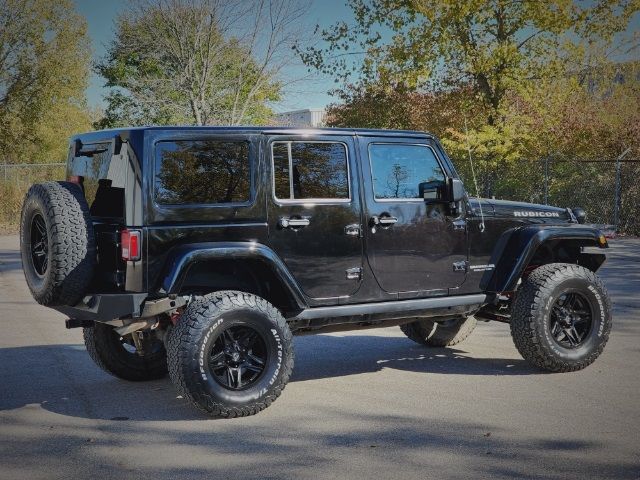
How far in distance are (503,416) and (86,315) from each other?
9.36 ft

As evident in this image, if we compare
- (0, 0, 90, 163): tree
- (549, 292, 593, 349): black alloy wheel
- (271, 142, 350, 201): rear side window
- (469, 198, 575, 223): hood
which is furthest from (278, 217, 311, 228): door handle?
(0, 0, 90, 163): tree

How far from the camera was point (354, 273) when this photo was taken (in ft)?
20.6

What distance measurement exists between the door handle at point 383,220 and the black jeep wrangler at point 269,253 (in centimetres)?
1

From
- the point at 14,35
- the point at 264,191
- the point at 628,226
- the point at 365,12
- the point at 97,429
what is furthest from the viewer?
the point at 14,35

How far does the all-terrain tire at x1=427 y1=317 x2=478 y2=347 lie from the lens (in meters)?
8.02

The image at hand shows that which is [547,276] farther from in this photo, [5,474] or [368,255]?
[5,474]

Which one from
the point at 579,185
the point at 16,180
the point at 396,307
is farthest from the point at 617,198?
the point at 16,180

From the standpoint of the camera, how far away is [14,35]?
41.4 m

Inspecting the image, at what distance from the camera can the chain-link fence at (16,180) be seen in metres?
27.4

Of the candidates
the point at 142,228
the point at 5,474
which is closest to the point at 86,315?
the point at 142,228

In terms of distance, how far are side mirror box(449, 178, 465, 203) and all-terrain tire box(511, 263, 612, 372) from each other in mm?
951

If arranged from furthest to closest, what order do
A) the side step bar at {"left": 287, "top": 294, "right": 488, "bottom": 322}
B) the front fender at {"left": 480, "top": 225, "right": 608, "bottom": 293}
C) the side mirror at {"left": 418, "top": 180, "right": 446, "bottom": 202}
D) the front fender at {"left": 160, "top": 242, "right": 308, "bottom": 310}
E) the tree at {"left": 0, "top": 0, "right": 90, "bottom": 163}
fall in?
the tree at {"left": 0, "top": 0, "right": 90, "bottom": 163}
the front fender at {"left": 480, "top": 225, "right": 608, "bottom": 293}
the side mirror at {"left": 418, "top": 180, "right": 446, "bottom": 202}
the side step bar at {"left": 287, "top": 294, "right": 488, "bottom": 322}
the front fender at {"left": 160, "top": 242, "right": 308, "bottom": 310}

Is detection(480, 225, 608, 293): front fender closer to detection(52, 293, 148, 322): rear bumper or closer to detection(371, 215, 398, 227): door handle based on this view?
detection(371, 215, 398, 227): door handle

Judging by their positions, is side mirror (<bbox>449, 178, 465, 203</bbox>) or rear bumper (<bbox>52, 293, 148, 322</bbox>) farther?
side mirror (<bbox>449, 178, 465, 203</bbox>)
